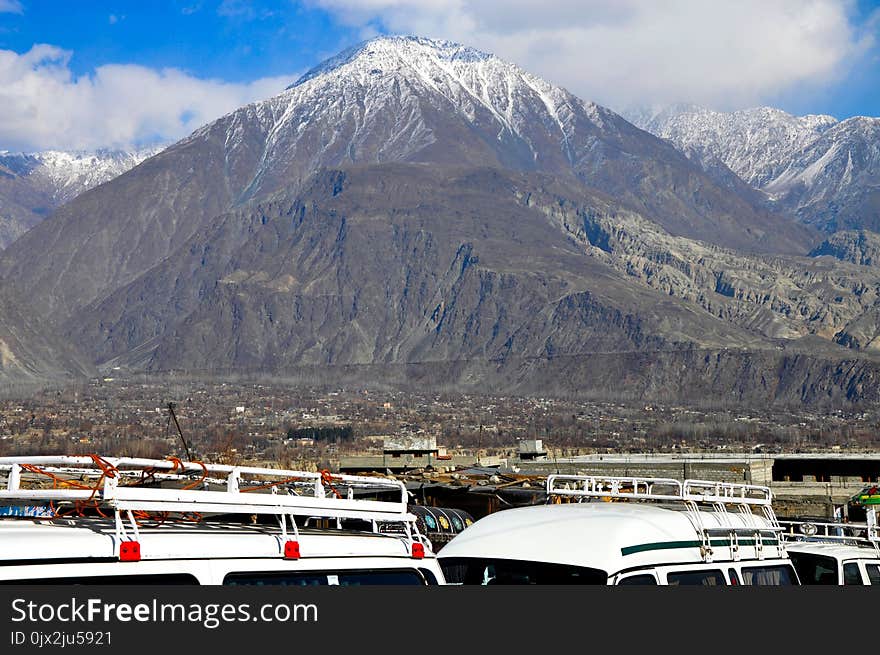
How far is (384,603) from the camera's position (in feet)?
22.1

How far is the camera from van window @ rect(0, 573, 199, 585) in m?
6.78

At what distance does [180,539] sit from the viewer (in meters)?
7.69

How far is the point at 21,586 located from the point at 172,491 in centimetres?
133

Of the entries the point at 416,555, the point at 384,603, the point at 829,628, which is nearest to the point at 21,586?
the point at 384,603

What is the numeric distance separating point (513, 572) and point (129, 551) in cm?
385

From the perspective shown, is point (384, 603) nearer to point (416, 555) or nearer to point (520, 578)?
point (416, 555)

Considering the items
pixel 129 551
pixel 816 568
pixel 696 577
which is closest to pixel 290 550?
pixel 129 551

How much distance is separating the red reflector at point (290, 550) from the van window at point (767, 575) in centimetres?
461

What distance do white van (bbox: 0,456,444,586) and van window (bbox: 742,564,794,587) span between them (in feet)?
10.4

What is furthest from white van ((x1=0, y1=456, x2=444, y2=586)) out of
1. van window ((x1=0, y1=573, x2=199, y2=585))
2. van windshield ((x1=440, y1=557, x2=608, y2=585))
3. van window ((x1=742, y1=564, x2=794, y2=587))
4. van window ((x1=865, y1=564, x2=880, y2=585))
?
van window ((x1=865, y1=564, x2=880, y2=585))

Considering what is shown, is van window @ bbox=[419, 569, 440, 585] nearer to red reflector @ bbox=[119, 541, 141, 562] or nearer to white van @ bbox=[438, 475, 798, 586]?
white van @ bbox=[438, 475, 798, 586]

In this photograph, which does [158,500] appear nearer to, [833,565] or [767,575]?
[767,575]

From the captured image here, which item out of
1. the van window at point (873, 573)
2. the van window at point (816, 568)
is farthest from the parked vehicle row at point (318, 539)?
the van window at point (873, 573)

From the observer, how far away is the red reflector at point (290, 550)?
819 centimetres
